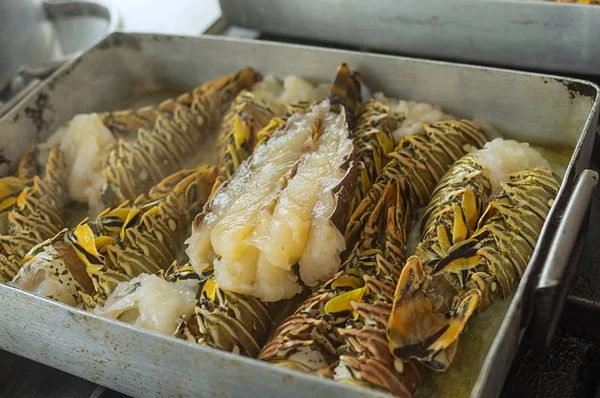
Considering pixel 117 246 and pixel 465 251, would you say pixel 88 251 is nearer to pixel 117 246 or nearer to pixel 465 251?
pixel 117 246

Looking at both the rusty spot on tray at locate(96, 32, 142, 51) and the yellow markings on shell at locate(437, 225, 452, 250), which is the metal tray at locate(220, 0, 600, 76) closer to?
the rusty spot on tray at locate(96, 32, 142, 51)

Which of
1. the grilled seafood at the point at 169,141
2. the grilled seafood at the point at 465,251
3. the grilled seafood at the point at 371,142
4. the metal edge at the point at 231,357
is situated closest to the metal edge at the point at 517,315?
the grilled seafood at the point at 465,251

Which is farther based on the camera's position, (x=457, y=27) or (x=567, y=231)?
(x=457, y=27)

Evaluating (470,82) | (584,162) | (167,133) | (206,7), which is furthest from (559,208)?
(206,7)

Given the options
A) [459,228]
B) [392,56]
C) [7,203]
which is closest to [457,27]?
[392,56]

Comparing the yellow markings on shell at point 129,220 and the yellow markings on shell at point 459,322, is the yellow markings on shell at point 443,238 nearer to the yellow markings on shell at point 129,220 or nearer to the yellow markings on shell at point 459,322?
the yellow markings on shell at point 459,322

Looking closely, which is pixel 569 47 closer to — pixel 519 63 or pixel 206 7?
pixel 519 63

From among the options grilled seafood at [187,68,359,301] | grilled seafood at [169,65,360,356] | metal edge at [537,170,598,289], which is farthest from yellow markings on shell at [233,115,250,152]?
metal edge at [537,170,598,289]

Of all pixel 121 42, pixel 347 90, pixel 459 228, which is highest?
pixel 121 42
